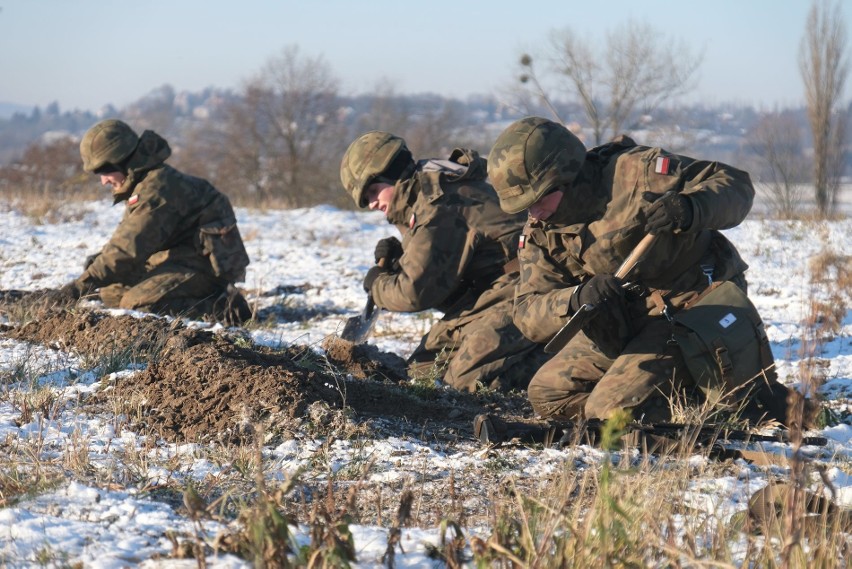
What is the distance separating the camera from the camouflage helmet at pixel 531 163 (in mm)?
4469

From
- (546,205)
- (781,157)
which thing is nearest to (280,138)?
(781,157)

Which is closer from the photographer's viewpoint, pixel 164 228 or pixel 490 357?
pixel 490 357

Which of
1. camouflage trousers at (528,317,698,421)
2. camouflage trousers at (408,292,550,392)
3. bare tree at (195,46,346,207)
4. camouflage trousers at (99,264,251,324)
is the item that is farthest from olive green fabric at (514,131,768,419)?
bare tree at (195,46,346,207)

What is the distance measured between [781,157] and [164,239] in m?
16.8

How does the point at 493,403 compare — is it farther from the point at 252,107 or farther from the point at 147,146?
the point at 252,107

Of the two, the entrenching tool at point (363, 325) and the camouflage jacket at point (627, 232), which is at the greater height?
the camouflage jacket at point (627, 232)

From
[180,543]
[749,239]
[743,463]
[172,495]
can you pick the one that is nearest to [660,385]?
[743,463]

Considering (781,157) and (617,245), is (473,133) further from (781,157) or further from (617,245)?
(617,245)

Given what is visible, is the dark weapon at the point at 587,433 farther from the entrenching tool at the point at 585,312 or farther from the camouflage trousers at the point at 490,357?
the camouflage trousers at the point at 490,357

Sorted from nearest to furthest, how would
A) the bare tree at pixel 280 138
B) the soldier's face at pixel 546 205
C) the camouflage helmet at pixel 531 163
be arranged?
the camouflage helmet at pixel 531 163, the soldier's face at pixel 546 205, the bare tree at pixel 280 138

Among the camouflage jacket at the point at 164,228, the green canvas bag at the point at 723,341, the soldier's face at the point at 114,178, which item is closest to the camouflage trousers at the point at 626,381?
the green canvas bag at the point at 723,341

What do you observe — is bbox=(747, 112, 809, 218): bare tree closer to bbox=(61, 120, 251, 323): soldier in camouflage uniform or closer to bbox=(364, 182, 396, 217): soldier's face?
bbox=(61, 120, 251, 323): soldier in camouflage uniform

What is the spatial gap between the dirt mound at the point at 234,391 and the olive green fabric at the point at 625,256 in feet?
2.06

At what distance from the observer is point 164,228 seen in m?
7.45
